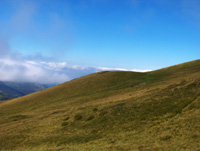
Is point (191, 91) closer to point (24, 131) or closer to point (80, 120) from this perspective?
point (80, 120)

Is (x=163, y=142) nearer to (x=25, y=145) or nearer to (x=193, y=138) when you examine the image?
(x=193, y=138)

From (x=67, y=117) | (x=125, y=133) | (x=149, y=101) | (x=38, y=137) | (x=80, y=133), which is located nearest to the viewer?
(x=125, y=133)

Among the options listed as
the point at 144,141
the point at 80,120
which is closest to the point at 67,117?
the point at 80,120

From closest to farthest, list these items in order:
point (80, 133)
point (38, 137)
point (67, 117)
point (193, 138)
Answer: point (193, 138) < point (80, 133) < point (38, 137) < point (67, 117)

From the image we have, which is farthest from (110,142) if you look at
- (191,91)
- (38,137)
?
(191,91)

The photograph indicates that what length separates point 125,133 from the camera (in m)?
23.0

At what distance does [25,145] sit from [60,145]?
7.89 meters

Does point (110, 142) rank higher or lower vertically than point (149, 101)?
lower

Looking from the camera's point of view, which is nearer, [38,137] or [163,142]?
[163,142]

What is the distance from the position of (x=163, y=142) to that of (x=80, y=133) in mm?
14386

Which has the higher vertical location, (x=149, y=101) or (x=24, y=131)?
(x=149, y=101)

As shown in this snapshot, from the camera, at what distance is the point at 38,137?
1153 inches

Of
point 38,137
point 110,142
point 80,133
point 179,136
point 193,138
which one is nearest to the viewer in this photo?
point 193,138

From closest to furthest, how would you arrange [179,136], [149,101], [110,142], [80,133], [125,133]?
[179,136], [110,142], [125,133], [80,133], [149,101]
